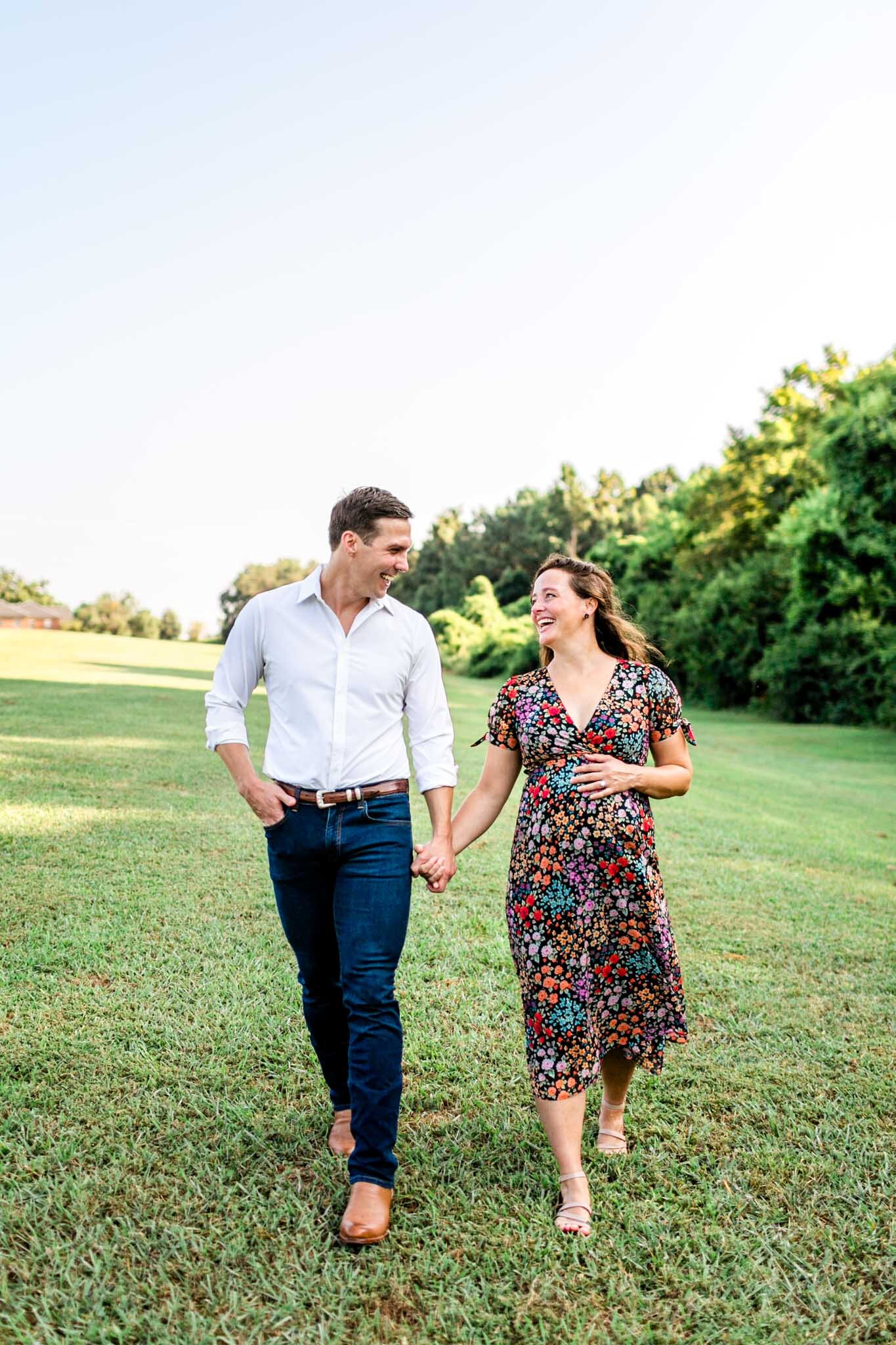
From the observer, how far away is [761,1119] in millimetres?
3613

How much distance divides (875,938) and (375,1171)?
439 cm

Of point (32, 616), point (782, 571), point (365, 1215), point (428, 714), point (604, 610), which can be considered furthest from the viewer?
point (32, 616)

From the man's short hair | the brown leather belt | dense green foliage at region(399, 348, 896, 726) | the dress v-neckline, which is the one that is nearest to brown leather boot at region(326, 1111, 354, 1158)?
the brown leather belt

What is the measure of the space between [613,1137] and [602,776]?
1.27 metres

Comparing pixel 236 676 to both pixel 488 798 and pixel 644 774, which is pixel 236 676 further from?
pixel 644 774

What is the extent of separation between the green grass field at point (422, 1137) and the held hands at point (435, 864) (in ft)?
2.99

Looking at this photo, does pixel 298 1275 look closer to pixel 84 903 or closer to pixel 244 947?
pixel 244 947

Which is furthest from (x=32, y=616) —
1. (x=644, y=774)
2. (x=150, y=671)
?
(x=644, y=774)

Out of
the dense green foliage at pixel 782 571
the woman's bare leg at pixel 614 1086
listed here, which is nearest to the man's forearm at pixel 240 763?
the woman's bare leg at pixel 614 1086

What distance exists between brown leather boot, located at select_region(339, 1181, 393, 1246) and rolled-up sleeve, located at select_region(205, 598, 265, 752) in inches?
53.0

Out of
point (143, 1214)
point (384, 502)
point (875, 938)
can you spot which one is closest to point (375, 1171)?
point (143, 1214)

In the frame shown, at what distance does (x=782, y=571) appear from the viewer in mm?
30469

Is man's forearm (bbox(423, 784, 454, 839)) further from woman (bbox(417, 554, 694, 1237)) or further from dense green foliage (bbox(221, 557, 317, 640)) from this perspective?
dense green foliage (bbox(221, 557, 317, 640))

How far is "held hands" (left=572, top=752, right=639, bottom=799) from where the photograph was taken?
3037mm
